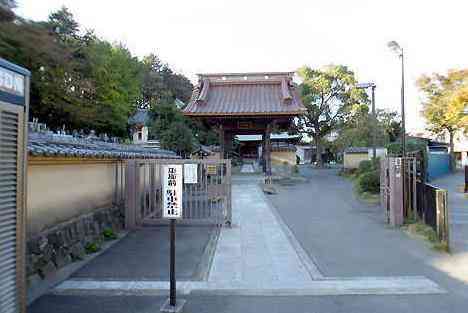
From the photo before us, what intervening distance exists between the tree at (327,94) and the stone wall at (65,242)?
31985mm

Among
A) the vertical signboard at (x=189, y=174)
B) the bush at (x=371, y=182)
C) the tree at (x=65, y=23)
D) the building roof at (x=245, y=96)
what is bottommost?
the bush at (x=371, y=182)

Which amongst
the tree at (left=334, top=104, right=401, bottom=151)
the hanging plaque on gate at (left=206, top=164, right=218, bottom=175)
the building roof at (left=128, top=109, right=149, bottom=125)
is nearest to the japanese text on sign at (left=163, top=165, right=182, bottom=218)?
the hanging plaque on gate at (left=206, top=164, right=218, bottom=175)

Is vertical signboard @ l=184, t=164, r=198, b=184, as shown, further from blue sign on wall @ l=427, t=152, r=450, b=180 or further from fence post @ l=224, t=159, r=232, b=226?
blue sign on wall @ l=427, t=152, r=450, b=180

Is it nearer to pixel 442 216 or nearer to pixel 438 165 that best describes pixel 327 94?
pixel 438 165

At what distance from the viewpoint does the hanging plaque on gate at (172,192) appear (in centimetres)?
570

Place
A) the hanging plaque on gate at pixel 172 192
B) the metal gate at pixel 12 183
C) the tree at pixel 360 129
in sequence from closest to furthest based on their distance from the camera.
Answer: the metal gate at pixel 12 183, the hanging plaque on gate at pixel 172 192, the tree at pixel 360 129

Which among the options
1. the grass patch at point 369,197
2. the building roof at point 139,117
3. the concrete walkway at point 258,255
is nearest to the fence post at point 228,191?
the concrete walkway at point 258,255

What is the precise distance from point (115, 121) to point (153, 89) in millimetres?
24626

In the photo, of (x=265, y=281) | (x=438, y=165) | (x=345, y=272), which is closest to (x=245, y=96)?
(x=438, y=165)

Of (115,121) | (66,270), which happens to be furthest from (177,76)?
(66,270)

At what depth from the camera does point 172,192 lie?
5.77 m

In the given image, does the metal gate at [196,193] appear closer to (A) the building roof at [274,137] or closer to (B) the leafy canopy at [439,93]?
(B) the leafy canopy at [439,93]

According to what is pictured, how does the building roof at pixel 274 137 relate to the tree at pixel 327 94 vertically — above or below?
below

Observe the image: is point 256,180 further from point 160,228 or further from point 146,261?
point 146,261
